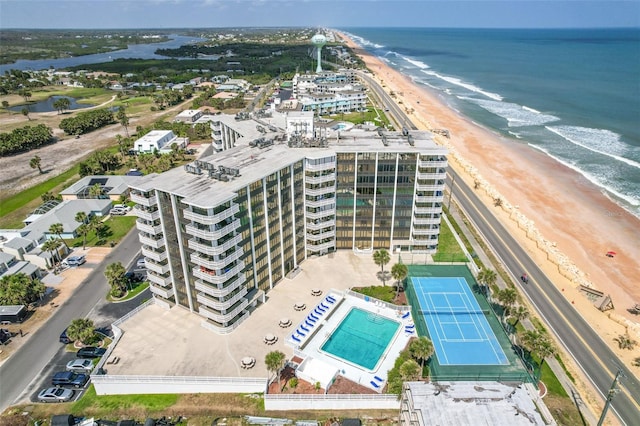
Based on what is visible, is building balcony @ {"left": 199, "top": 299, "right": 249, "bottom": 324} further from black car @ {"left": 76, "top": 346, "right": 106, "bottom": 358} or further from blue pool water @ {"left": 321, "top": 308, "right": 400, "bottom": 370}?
black car @ {"left": 76, "top": 346, "right": 106, "bottom": 358}

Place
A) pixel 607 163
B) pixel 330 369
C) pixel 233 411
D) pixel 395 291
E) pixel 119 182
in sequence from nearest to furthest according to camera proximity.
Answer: pixel 233 411
pixel 330 369
pixel 395 291
pixel 119 182
pixel 607 163

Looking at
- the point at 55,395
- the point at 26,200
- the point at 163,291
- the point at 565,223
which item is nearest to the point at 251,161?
the point at 163,291

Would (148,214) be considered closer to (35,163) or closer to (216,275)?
(216,275)

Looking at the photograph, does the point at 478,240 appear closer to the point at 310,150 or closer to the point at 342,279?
the point at 342,279

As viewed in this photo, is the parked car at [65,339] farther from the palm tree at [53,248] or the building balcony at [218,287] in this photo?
the palm tree at [53,248]

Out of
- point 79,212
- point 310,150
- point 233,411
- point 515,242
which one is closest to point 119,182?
point 79,212

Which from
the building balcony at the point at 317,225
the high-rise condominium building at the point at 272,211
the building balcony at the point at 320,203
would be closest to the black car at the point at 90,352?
the high-rise condominium building at the point at 272,211

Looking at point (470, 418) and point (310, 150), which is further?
point (310, 150)
